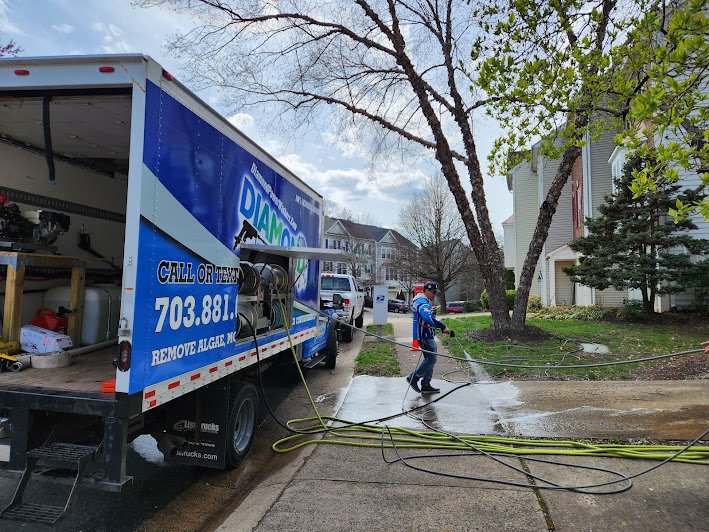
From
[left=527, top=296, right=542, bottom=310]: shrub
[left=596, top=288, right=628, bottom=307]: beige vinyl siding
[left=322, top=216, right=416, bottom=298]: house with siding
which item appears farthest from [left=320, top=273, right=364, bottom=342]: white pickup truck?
[left=322, top=216, right=416, bottom=298]: house with siding

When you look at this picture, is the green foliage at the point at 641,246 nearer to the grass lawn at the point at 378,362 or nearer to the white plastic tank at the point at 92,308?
the grass lawn at the point at 378,362

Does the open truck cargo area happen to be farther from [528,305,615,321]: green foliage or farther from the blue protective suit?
[528,305,615,321]: green foliage

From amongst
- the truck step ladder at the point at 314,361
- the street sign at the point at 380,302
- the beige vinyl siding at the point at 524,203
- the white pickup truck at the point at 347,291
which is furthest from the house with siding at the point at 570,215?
the truck step ladder at the point at 314,361

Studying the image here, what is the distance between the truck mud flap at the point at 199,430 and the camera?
417cm

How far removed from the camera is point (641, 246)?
49.1 ft

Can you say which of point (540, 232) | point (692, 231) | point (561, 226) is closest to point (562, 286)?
point (561, 226)

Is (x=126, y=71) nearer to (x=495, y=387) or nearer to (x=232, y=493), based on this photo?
(x=232, y=493)

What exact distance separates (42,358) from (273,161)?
3.01m

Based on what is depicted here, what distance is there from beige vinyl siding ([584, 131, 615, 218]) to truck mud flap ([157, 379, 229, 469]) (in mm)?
20619

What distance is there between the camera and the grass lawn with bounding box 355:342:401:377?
29.3ft

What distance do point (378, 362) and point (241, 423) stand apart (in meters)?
5.30

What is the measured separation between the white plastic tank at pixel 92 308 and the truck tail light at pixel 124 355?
2.05 metres

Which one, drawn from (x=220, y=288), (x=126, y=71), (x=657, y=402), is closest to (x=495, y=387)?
(x=657, y=402)

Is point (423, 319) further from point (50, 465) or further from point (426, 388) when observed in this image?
point (50, 465)
